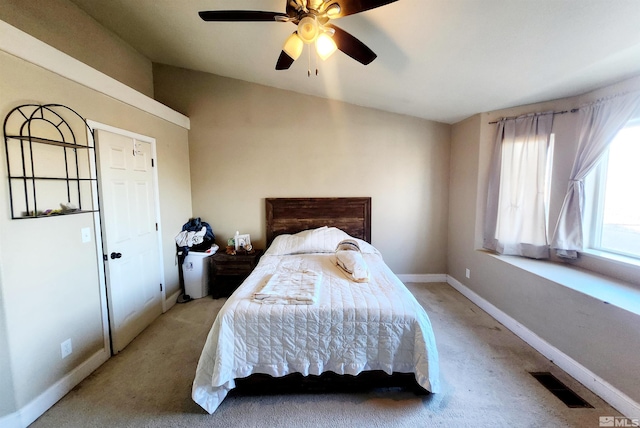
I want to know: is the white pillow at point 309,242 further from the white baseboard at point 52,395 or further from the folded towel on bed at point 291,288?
the white baseboard at point 52,395

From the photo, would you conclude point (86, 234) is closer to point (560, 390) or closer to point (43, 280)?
point (43, 280)

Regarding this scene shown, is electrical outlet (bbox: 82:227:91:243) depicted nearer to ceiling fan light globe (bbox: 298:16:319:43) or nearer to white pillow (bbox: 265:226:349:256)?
white pillow (bbox: 265:226:349:256)

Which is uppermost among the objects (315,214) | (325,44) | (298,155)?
(325,44)

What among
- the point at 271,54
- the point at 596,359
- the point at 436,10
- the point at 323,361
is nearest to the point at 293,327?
the point at 323,361

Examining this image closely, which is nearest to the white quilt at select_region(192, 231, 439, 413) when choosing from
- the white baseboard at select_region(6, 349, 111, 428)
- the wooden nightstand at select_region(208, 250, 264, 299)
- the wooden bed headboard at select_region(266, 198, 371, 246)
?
the white baseboard at select_region(6, 349, 111, 428)

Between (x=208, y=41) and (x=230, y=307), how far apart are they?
2.73 meters

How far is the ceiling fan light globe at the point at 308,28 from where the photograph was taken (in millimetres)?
1495

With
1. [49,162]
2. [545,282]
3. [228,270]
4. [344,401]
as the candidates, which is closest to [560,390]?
[545,282]

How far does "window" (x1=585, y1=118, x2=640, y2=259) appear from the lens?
7.02ft

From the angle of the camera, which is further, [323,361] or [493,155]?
[493,155]

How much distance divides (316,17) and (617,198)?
3.00 meters

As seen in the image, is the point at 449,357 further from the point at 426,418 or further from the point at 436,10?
the point at 436,10

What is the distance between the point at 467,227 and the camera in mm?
3391

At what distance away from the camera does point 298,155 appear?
12.1 feet
